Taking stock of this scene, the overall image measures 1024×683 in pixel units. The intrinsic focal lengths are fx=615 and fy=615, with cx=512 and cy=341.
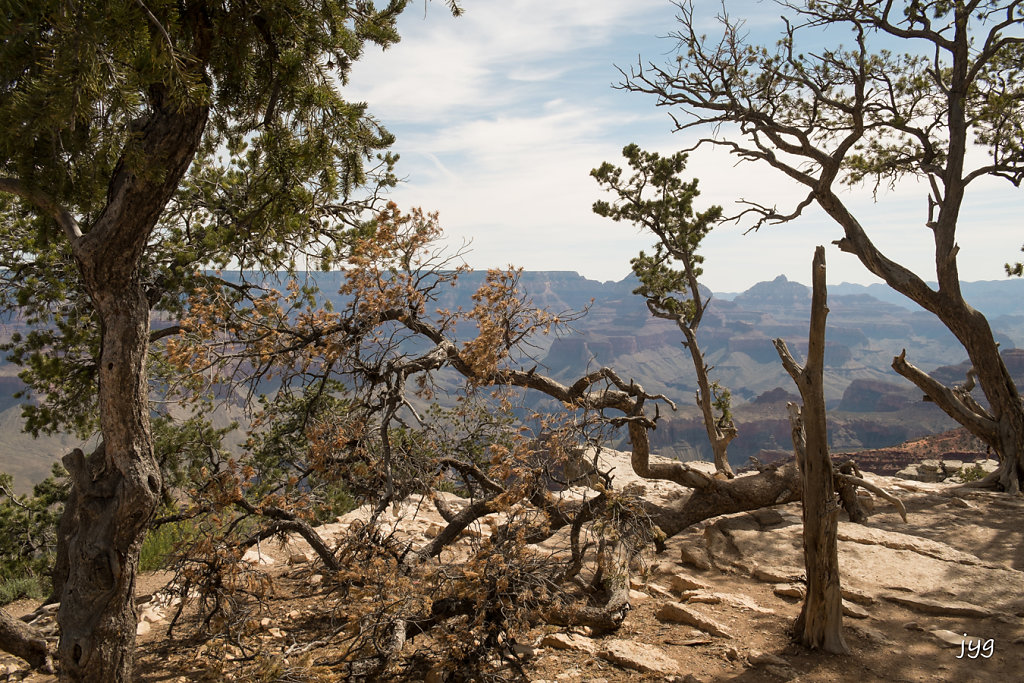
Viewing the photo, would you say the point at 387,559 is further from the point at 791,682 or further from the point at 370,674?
the point at 791,682

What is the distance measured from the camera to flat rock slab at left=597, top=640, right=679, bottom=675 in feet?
16.4

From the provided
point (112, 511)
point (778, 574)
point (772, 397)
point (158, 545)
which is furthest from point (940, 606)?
point (772, 397)

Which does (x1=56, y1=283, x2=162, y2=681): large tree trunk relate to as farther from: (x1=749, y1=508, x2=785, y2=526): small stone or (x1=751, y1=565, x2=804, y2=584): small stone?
(x1=749, y1=508, x2=785, y2=526): small stone

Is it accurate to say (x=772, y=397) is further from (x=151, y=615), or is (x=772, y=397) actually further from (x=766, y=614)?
(x=151, y=615)

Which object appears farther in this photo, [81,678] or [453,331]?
[453,331]

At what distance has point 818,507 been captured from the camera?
5281 millimetres

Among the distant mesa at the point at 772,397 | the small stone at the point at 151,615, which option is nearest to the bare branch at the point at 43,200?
the small stone at the point at 151,615

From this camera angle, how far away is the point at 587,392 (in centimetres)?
685

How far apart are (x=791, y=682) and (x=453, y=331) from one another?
4.25 meters

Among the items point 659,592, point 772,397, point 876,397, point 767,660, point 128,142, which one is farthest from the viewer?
point 876,397

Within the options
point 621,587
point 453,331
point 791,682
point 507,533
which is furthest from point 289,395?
point 791,682
